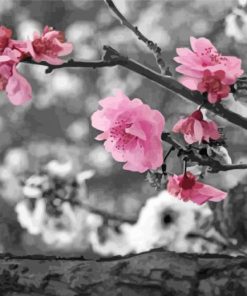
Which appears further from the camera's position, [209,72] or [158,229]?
[158,229]

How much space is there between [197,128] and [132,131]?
0.08 meters

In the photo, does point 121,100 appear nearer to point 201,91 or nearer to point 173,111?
point 201,91

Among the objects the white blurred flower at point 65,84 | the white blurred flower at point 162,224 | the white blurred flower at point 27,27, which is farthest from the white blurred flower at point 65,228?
the white blurred flower at point 27,27

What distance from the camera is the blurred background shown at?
1.17 meters

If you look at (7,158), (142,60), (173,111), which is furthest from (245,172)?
(7,158)

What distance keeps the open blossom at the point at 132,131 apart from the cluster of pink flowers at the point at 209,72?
68 millimetres

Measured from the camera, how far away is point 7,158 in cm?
127

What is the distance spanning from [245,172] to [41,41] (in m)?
0.53

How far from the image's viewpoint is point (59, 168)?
1286 millimetres

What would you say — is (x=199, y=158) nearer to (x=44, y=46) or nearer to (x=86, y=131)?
(x=44, y=46)

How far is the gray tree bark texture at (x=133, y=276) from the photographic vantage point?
2.67 ft

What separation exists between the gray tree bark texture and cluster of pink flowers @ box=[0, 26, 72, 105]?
0.88 feet

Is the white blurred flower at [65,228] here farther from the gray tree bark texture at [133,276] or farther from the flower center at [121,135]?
the flower center at [121,135]

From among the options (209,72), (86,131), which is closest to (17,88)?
(209,72)
